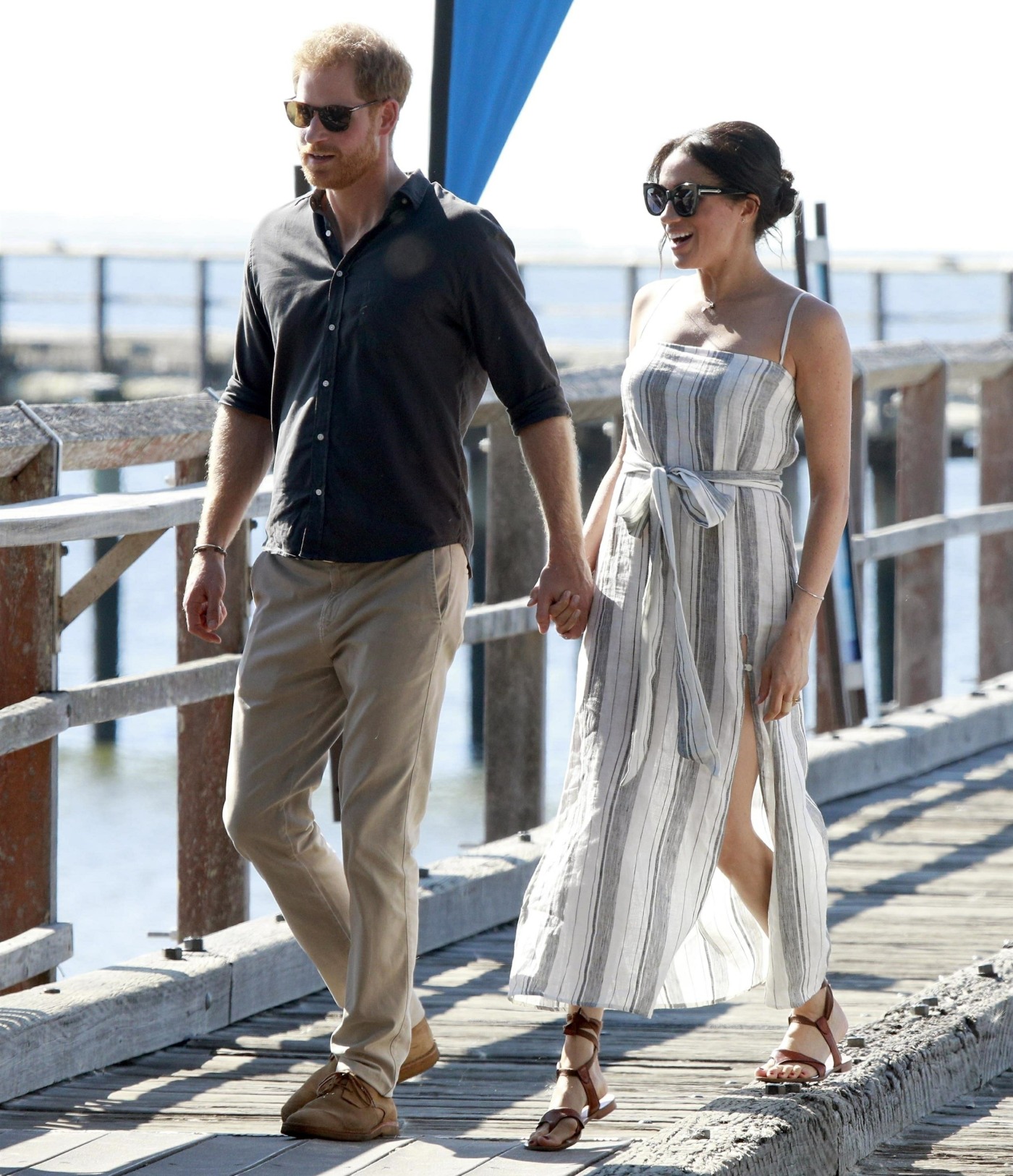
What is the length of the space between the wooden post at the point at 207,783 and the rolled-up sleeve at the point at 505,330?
1.22 m

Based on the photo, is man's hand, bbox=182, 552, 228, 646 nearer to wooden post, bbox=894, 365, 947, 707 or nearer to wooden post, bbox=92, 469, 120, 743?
wooden post, bbox=894, 365, 947, 707

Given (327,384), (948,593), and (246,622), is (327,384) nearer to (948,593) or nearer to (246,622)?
(246,622)

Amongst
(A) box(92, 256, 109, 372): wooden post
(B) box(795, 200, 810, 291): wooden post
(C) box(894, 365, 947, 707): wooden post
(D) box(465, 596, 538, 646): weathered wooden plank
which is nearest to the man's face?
(D) box(465, 596, 538, 646): weathered wooden plank

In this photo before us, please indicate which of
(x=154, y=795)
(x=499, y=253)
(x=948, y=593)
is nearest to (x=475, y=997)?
(x=499, y=253)

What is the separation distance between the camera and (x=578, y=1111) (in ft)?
9.82

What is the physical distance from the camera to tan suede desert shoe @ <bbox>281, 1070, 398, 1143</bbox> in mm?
2990

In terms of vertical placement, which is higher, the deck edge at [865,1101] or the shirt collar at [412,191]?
the shirt collar at [412,191]

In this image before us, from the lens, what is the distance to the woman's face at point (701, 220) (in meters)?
3.19

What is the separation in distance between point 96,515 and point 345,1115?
1103 mm

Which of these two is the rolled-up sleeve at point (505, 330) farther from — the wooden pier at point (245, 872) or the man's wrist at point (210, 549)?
the wooden pier at point (245, 872)

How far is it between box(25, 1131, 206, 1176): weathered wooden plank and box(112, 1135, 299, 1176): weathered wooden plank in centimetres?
2

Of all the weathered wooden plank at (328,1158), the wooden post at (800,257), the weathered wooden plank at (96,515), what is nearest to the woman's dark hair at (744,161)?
the weathered wooden plank at (96,515)

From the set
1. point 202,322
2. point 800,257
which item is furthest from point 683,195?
point 202,322

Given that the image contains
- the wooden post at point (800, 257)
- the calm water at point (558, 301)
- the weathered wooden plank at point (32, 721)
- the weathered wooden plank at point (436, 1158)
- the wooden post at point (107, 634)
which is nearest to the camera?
the weathered wooden plank at point (436, 1158)
